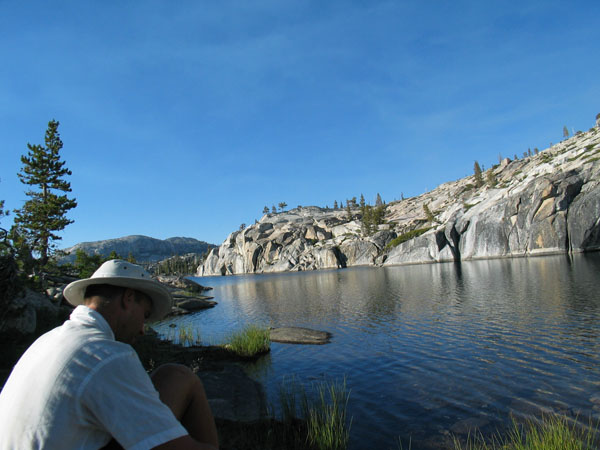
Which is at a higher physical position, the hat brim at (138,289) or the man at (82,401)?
the hat brim at (138,289)

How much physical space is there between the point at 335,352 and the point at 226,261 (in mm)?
169641

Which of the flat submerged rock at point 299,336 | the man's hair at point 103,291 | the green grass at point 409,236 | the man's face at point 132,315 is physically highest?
the green grass at point 409,236

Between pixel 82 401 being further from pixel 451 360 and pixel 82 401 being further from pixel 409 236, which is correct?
pixel 409 236

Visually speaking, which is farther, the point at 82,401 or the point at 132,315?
Answer: the point at 132,315

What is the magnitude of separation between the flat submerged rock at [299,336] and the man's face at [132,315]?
16712mm

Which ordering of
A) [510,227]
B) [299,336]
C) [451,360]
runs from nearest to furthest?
1. [451,360]
2. [299,336]
3. [510,227]

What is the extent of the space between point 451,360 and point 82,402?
579 inches

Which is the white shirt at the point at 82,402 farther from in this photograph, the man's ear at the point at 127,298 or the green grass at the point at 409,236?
the green grass at the point at 409,236

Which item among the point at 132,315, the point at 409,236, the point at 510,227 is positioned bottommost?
the point at 132,315

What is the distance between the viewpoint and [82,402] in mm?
2252

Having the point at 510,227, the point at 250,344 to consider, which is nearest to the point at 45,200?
the point at 250,344

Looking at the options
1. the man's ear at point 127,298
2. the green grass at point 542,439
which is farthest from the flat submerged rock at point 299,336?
the man's ear at point 127,298

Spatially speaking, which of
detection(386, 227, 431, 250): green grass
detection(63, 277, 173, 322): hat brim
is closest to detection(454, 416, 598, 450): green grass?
detection(63, 277, 173, 322): hat brim

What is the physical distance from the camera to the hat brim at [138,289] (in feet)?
10.4
